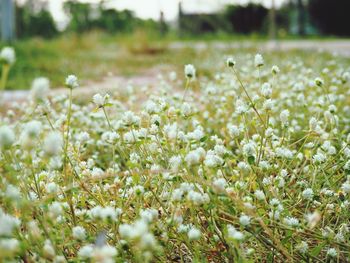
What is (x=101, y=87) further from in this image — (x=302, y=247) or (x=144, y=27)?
(x=144, y=27)

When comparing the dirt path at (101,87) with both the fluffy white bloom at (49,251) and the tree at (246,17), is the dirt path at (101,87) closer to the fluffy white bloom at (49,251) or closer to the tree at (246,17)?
the fluffy white bloom at (49,251)

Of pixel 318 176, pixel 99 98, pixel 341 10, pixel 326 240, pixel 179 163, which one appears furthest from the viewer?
pixel 341 10

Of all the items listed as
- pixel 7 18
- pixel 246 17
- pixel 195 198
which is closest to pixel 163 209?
pixel 195 198

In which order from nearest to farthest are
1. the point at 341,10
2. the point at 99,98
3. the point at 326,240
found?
the point at 326,240
the point at 99,98
the point at 341,10

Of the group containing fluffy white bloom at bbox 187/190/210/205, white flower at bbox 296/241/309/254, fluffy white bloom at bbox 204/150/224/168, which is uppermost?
fluffy white bloom at bbox 204/150/224/168

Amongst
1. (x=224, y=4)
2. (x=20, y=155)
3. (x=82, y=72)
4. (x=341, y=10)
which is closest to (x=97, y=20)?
(x=224, y=4)

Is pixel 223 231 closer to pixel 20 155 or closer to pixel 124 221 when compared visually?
pixel 124 221

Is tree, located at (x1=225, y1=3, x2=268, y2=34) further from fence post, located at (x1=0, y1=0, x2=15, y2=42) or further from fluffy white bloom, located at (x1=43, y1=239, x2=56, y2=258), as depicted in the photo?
fluffy white bloom, located at (x1=43, y1=239, x2=56, y2=258)

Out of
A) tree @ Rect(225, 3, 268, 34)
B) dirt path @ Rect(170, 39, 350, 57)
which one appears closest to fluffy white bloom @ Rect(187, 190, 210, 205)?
dirt path @ Rect(170, 39, 350, 57)
